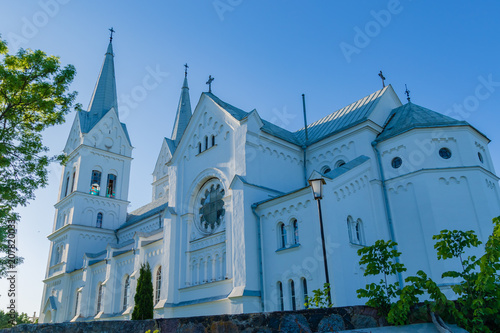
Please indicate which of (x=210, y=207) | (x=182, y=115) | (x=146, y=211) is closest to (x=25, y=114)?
(x=210, y=207)

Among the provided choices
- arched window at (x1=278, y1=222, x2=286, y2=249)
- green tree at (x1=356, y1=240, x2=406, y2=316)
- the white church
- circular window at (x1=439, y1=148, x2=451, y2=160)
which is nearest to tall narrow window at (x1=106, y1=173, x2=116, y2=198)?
the white church

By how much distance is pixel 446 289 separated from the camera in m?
16.4

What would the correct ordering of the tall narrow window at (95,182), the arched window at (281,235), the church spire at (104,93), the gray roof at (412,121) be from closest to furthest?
the arched window at (281,235) < the gray roof at (412,121) < the tall narrow window at (95,182) < the church spire at (104,93)

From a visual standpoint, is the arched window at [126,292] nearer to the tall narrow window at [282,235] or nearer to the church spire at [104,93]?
the tall narrow window at [282,235]

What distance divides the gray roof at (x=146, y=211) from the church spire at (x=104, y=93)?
10.2 metres

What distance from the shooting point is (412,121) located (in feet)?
66.5

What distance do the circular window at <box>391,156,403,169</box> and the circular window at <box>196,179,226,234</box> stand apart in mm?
9173

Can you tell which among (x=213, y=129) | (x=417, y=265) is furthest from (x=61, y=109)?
(x=417, y=265)

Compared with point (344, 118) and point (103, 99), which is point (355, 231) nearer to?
point (344, 118)

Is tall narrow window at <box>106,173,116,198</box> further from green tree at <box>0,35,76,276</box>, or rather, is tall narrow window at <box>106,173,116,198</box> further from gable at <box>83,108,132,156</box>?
green tree at <box>0,35,76,276</box>

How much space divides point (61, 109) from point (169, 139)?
2964 centimetres

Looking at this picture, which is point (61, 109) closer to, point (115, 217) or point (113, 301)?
point (113, 301)

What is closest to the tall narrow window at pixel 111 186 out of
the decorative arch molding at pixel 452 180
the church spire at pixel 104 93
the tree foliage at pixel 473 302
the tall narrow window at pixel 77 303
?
the church spire at pixel 104 93

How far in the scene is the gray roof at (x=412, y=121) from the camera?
19516 millimetres
